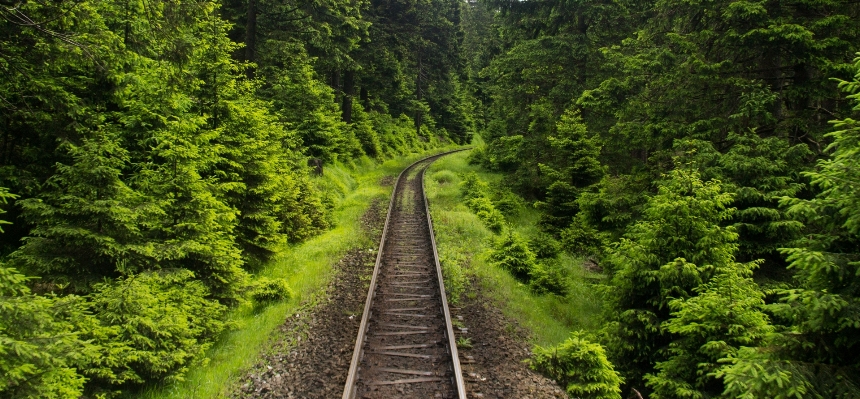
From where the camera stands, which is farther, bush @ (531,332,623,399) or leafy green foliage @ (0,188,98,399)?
bush @ (531,332,623,399)

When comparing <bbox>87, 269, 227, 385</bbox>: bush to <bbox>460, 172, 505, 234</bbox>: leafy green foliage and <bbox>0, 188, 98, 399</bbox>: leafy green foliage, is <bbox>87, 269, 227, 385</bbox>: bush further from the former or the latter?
<bbox>460, 172, 505, 234</bbox>: leafy green foliage

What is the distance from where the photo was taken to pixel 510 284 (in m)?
10.7

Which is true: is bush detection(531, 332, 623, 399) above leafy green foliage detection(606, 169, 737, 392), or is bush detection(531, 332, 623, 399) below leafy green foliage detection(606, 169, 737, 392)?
below

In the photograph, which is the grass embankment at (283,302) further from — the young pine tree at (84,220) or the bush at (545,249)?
the bush at (545,249)

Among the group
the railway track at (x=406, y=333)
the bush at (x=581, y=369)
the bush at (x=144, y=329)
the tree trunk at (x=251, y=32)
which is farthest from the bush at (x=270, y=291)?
the tree trunk at (x=251, y=32)

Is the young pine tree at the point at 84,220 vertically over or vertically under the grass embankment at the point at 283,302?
over

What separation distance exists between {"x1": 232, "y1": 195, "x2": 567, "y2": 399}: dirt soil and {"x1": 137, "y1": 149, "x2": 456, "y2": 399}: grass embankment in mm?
273

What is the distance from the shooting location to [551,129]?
18859 mm

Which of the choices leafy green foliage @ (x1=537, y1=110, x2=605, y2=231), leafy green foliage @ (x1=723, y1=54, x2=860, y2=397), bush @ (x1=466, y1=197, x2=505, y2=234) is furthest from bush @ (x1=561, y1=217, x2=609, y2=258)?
leafy green foliage @ (x1=723, y1=54, x2=860, y2=397)

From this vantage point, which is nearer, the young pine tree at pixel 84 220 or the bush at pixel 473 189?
the young pine tree at pixel 84 220

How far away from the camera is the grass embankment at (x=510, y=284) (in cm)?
903

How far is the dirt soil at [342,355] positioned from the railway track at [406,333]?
247mm

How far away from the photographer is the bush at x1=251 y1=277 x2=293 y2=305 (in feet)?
30.0

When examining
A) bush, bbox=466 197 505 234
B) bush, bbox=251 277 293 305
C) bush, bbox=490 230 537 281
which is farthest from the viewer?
bush, bbox=466 197 505 234
